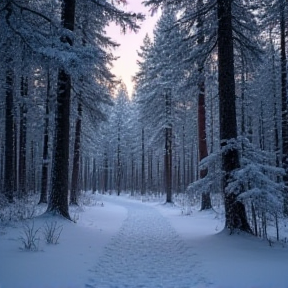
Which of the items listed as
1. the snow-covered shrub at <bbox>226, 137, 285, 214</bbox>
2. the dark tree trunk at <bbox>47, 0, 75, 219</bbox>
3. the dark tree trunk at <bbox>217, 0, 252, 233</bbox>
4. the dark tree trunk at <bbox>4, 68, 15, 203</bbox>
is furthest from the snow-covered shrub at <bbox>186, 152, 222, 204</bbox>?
the dark tree trunk at <bbox>4, 68, 15, 203</bbox>

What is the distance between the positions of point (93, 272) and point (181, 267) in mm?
1742

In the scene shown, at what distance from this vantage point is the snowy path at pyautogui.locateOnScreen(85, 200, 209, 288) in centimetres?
510

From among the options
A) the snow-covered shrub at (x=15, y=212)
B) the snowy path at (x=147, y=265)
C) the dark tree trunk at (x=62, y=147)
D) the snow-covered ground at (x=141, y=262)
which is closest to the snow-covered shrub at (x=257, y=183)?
the snow-covered ground at (x=141, y=262)

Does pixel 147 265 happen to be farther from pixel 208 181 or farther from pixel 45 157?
pixel 45 157

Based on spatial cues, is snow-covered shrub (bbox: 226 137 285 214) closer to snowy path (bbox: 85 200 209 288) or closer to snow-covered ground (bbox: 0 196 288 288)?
snow-covered ground (bbox: 0 196 288 288)

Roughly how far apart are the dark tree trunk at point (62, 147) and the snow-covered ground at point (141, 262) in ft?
6.21

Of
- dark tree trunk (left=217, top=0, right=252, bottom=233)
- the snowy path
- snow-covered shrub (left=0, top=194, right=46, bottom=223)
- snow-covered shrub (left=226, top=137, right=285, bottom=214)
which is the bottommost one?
the snowy path

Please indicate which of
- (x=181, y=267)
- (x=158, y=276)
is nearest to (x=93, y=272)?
(x=158, y=276)

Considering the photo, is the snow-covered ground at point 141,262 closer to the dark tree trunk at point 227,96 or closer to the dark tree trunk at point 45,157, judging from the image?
the dark tree trunk at point 227,96

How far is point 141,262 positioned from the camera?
21.4 ft

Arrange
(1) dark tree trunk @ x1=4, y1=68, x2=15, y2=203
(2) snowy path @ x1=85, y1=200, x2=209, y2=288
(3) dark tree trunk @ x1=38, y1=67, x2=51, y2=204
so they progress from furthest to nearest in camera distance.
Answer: (3) dark tree trunk @ x1=38, y1=67, x2=51, y2=204, (1) dark tree trunk @ x1=4, y1=68, x2=15, y2=203, (2) snowy path @ x1=85, y1=200, x2=209, y2=288

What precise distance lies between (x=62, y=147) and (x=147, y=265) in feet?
21.2

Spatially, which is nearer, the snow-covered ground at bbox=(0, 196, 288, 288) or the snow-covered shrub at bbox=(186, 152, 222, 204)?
the snow-covered ground at bbox=(0, 196, 288, 288)

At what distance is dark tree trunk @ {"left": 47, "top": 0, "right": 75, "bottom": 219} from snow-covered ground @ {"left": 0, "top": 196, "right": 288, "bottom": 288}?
6.21ft
